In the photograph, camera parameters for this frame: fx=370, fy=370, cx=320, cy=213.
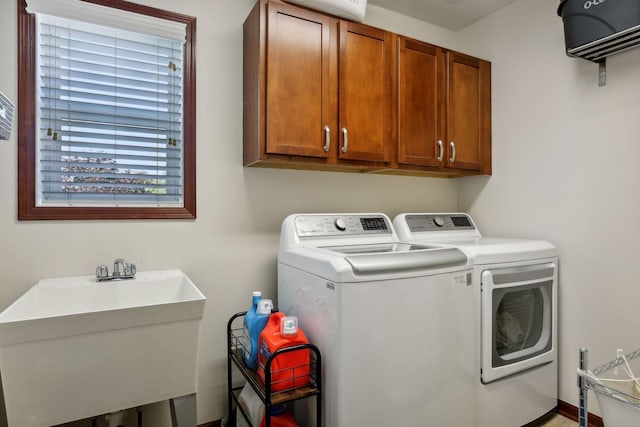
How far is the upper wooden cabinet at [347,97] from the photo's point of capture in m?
1.83

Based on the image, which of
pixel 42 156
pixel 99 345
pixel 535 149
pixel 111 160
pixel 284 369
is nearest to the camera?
pixel 99 345

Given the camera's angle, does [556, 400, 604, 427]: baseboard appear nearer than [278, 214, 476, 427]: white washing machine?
No

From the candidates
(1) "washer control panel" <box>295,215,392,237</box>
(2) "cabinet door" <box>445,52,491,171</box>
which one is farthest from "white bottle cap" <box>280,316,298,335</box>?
(2) "cabinet door" <box>445,52,491,171</box>

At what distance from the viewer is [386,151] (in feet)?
7.00

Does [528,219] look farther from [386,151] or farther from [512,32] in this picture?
[512,32]

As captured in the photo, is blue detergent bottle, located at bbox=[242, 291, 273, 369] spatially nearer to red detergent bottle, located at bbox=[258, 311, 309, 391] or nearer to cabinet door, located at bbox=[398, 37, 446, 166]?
red detergent bottle, located at bbox=[258, 311, 309, 391]

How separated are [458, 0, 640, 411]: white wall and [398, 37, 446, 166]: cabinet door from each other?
1.77 feet

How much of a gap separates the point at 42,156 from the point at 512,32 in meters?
2.82

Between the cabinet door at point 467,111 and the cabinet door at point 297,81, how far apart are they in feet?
3.03

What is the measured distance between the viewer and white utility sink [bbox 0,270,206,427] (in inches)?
44.6

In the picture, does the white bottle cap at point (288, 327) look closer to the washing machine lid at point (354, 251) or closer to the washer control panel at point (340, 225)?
the washing machine lid at point (354, 251)

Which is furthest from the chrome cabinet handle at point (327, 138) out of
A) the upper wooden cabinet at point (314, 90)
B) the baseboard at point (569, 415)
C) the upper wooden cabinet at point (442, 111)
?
the baseboard at point (569, 415)

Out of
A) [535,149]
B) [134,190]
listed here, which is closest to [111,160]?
[134,190]

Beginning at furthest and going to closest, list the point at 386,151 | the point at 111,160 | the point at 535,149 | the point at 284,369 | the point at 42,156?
the point at 535,149
the point at 386,151
the point at 111,160
the point at 42,156
the point at 284,369
